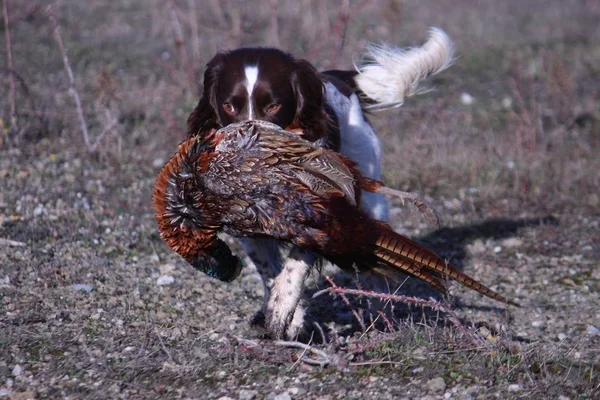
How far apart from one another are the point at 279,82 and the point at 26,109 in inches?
131

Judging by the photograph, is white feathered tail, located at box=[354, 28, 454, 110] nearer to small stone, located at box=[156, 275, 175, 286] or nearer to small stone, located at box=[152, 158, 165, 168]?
small stone, located at box=[156, 275, 175, 286]

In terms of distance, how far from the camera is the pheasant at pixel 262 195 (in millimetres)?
3154

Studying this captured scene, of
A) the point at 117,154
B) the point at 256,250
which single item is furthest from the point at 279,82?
the point at 117,154

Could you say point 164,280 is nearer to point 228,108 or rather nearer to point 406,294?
point 228,108

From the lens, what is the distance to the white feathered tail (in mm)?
4805

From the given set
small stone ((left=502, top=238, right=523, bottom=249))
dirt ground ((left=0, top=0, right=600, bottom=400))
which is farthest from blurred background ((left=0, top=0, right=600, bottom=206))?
small stone ((left=502, top=238, right=523, bottom=249))

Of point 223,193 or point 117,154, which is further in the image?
point 117,154

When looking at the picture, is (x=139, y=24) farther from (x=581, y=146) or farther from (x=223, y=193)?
(x=223, y=193)

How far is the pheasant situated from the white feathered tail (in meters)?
1.49

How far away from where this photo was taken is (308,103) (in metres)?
4.00

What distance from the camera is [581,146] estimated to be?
7254 millimetres

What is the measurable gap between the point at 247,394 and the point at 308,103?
1.43 meters

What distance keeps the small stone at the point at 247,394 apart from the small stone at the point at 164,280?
1.31m

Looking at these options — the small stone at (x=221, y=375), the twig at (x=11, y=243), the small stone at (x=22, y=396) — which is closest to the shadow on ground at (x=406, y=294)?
the small stone at (x=221, y=375)
